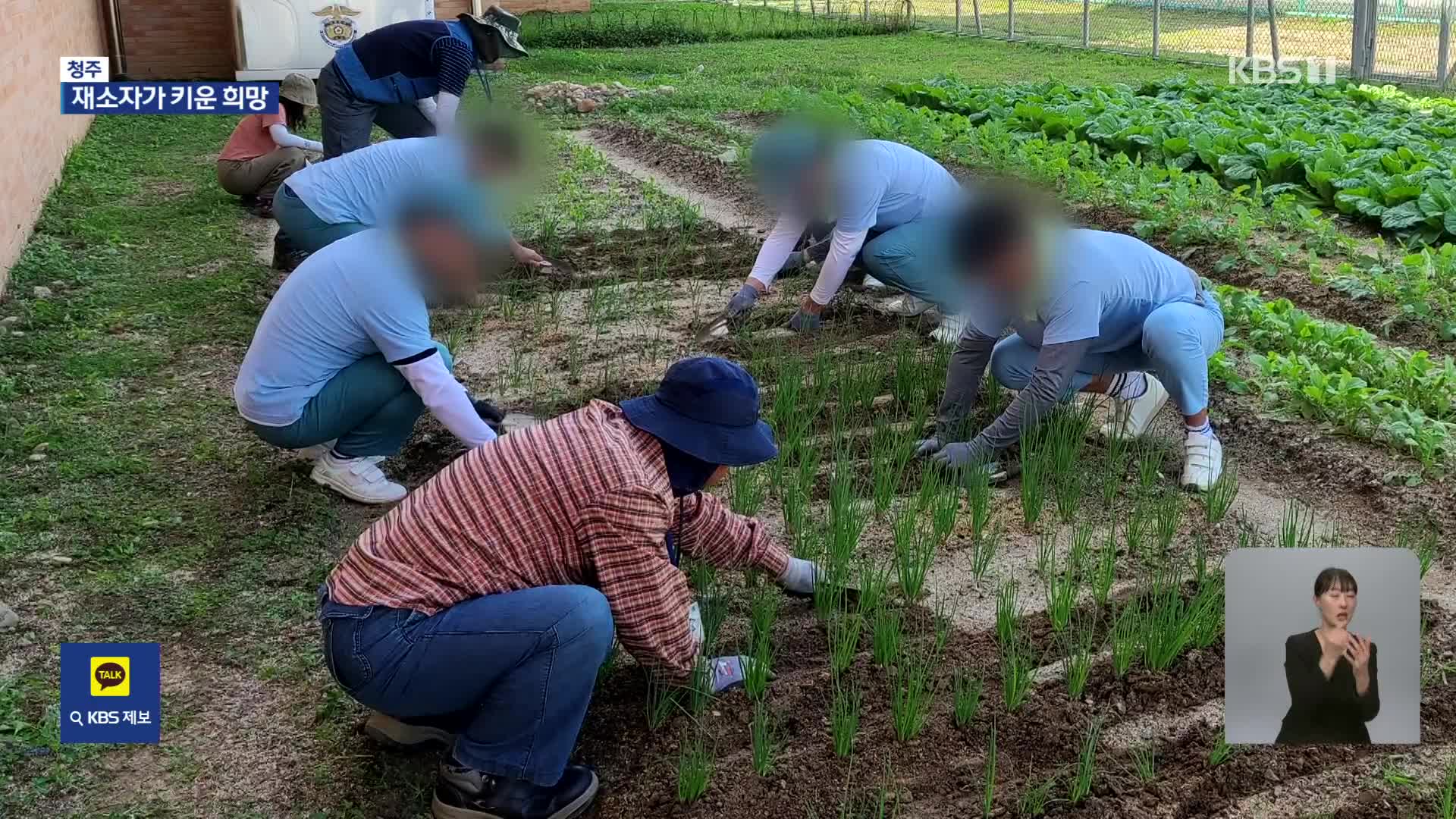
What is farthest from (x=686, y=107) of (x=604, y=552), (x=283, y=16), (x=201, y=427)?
(x=604, y=552)

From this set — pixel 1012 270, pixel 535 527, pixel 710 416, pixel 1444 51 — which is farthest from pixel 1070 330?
pixel 1444 51

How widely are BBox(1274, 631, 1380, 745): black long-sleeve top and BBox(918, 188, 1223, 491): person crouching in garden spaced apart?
1.88 metres

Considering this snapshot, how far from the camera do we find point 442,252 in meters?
3.21

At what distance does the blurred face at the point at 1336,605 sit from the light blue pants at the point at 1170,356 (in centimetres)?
215

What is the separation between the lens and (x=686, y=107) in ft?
35.9

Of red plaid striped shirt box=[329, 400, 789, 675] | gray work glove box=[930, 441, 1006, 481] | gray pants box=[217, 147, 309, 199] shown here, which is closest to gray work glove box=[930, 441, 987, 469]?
gray work glove box=[930, 441, 1006, 481]

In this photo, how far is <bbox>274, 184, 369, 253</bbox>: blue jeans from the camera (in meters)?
4.87

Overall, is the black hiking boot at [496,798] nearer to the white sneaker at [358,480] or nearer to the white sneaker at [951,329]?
the white sneaker at [358,480]

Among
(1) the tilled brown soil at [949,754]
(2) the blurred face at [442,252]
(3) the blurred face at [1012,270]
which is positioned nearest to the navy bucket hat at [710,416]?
(1) the tilled brown soil at [949,754]

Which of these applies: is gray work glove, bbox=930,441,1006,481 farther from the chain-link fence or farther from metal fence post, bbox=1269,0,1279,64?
metal fence post, bbox=1269,0,1279,64

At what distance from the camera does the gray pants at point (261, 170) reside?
702 cm

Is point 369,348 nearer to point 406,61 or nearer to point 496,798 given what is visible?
point 496,798

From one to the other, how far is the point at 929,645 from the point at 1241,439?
1.70 m

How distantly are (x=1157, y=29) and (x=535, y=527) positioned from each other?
1421 cm
